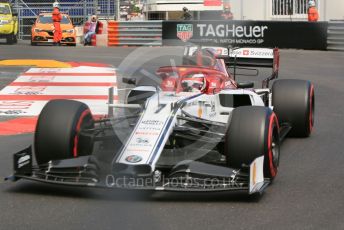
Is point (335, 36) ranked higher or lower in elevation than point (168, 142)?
higher

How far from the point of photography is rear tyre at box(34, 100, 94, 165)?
6031 mm

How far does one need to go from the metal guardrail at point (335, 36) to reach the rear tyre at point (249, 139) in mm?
16203

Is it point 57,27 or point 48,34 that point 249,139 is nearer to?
point 57,27

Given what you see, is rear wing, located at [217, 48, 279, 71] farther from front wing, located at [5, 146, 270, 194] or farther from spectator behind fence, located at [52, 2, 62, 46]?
spectator behind fence, located at [52, 2, 62, 46]

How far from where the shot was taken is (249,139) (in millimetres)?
5758

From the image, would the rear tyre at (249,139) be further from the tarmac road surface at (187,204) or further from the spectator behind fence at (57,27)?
the spectator behind fence at (57,27)

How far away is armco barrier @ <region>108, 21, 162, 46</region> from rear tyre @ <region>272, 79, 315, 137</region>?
15464mm

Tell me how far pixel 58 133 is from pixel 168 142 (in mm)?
998

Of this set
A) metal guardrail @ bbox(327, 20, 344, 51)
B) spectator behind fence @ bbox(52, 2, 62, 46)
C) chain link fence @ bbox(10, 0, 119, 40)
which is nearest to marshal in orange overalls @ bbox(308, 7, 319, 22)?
metal guardrail @ bbox(327, 20, 344, 51)

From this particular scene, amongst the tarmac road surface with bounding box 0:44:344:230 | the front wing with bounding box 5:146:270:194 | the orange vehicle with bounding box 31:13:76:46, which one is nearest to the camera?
the tarmac road surface with bounding box 0:44:344:230

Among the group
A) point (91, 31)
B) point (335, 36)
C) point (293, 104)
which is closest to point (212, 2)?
point (91, 31)

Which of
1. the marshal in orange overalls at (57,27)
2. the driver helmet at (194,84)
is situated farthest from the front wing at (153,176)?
the marshal in orange overalls at (57,27)

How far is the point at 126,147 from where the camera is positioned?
18.6 ft

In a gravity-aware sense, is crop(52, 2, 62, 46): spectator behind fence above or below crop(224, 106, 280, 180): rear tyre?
above
